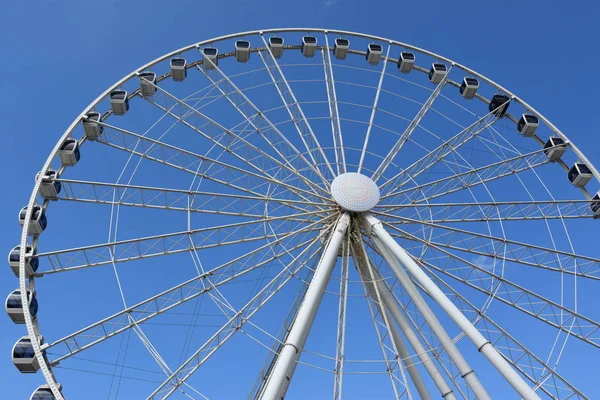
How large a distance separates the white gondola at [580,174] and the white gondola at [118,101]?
61.1 ft

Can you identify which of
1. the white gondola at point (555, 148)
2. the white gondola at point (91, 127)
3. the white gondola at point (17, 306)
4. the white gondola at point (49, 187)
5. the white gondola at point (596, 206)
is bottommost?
the white gondola at point (17, 306)

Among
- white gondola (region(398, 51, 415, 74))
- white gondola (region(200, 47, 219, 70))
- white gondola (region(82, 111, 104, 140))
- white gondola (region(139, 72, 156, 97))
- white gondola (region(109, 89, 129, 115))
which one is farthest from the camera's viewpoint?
white gondola (region(398, 51, 415, 74))

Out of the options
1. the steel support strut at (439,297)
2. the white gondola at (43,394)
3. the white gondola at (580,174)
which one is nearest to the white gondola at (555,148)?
the white gondola at (580,174)

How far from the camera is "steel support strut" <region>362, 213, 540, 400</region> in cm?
1611

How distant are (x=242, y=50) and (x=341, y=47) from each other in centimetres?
464

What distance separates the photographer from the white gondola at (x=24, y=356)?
58.0 ft

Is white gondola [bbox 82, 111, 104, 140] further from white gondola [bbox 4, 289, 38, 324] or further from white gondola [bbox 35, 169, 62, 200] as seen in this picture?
white gondola [bbox 4, 289, 38, 324]

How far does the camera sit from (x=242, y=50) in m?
26.7

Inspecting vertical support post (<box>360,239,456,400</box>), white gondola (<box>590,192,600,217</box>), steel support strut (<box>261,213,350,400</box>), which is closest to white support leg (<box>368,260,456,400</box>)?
vertical support post (<box>360,239,456,400</box>)

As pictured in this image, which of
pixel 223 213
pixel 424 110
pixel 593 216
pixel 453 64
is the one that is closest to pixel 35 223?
pixel 223 213

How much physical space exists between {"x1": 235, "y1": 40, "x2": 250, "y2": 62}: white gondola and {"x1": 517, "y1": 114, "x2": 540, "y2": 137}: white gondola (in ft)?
41.4

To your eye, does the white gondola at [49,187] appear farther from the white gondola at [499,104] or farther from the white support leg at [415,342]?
the white gondola at [499,104]

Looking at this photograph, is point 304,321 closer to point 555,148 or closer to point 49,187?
point 49,187

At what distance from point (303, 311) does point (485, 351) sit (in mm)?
5233
